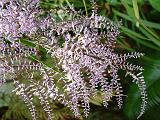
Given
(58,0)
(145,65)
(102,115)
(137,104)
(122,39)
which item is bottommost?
(102,115)

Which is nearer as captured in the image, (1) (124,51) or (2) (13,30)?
(2) (13,30)

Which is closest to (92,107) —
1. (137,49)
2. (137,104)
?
(137,104)

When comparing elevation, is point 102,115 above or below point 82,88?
below

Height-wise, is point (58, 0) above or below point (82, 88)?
above

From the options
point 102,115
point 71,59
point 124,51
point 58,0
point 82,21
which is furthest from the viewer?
point 102,115

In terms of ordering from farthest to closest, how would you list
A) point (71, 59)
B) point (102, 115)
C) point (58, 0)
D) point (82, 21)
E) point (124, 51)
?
point (102, 115) < point (124, 51) < point (58, 0) < point (82, 21) < point (71, 59)

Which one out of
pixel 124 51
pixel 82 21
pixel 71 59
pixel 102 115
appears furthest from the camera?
pixel 102 115

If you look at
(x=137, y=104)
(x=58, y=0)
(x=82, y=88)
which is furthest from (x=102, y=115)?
(x=82, y=88)

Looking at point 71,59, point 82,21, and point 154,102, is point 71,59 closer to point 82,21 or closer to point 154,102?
point 82,21

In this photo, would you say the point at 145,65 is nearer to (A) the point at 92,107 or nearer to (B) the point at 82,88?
(A) the point at 92,107
